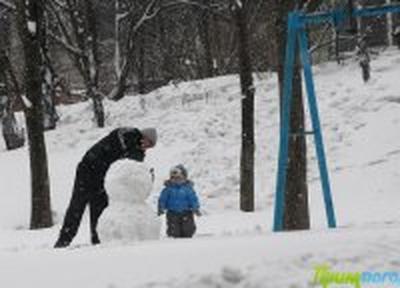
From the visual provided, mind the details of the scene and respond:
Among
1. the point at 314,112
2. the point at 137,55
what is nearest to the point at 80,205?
the point at 314,112

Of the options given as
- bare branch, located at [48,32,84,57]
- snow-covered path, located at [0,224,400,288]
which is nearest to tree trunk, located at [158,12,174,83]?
bare branch, located at [48,32,84,57]

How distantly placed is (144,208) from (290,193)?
2623mm

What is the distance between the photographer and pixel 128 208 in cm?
828

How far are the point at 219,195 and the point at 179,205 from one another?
618 cm

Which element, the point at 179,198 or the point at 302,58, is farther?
the point at 179,198

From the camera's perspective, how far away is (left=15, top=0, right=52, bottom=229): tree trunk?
15.3m

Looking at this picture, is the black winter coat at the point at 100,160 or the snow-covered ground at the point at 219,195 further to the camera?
the black winter coat at the point at 100,160

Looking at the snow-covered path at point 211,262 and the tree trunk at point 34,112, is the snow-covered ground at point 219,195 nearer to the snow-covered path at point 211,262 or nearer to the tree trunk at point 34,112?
the snow-covered path at point 211,262

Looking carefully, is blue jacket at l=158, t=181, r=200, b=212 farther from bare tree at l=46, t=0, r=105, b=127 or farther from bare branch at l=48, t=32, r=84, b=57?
bare branch at l=48, t=32, r=84, b=57

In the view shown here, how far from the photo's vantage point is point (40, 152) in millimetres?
15406

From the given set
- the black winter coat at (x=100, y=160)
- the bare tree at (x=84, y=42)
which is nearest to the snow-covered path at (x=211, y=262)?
the black winter coat at (x=100, y=160)

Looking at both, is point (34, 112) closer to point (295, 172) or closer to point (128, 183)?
point (295, 172)

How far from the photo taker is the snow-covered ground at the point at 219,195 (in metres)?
5.57

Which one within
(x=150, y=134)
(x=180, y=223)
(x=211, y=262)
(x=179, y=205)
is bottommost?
(x=180, y=223)
